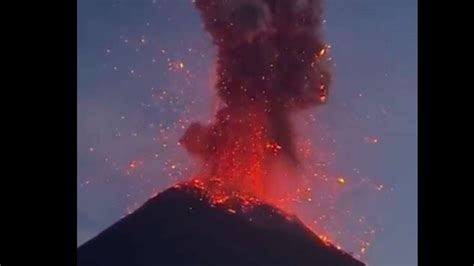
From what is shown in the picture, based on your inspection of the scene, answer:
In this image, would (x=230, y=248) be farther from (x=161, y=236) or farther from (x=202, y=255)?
(x=161, y=236)
